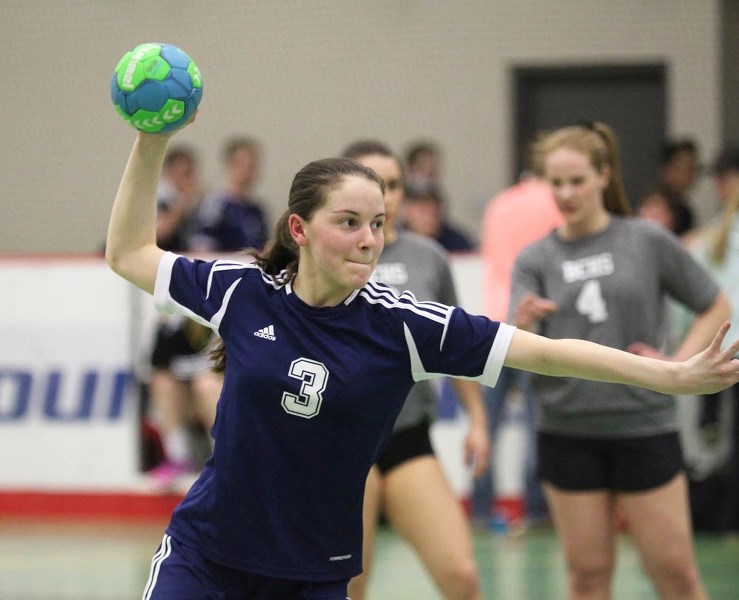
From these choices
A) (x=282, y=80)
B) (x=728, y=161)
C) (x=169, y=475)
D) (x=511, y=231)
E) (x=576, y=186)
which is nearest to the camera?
(x=576, y=186)

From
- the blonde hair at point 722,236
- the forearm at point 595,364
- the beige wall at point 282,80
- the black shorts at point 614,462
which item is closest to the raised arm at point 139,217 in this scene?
the forearm at point 595,364

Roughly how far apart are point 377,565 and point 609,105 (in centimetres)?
650

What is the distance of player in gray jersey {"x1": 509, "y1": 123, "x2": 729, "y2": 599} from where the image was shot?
4719mm

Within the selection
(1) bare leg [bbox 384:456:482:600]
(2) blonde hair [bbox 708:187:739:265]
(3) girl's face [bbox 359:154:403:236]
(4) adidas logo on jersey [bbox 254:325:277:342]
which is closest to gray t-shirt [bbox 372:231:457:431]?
(3) girl's face [bbox 359:154:403:236]

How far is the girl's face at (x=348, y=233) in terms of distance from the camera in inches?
137

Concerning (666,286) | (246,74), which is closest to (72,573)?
(666,286)

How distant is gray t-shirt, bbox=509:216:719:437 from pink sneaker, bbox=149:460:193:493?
4.22m

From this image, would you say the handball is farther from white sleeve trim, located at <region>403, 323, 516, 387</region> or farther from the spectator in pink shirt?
the spectator in pink shirt

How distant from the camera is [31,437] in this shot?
894cm

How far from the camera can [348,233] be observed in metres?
3.49

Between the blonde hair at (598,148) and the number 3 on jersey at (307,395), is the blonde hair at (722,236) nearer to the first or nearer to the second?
the blonde hair at (598,148)

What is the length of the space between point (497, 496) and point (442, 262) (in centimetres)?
395

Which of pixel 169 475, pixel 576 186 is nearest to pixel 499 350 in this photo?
pixel 576 186

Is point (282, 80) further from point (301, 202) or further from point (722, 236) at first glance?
point (301, 202)
